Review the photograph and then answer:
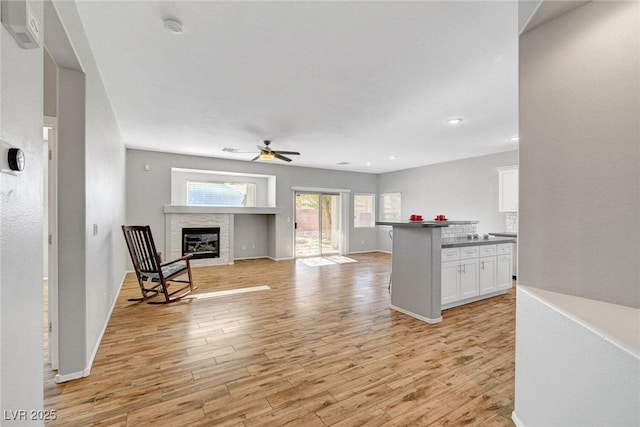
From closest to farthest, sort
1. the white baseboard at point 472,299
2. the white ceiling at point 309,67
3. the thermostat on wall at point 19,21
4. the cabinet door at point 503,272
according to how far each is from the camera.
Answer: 1. the thermostat on wall at point 19,21
2. the white ceiling at point 309,67
3. the white baseboard at point 472,299
4. the cabinet door at point 503,272

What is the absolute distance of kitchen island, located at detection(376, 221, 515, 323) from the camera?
3.30 metres

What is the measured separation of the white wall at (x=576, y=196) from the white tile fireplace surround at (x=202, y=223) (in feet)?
20.7

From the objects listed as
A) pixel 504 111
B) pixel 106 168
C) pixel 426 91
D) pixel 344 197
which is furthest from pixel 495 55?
pixel 344 197

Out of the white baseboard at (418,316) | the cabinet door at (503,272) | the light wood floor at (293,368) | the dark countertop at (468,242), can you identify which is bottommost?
the light wood floor at (293,368)

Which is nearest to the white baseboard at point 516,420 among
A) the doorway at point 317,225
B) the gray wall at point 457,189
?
the gray wall at point 457,189

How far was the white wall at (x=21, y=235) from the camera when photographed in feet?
3.01

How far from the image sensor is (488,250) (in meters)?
4.16

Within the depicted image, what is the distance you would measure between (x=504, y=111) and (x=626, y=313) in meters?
3.23

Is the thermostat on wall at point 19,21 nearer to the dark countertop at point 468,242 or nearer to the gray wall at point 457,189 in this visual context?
the dark countertop at point 468,242

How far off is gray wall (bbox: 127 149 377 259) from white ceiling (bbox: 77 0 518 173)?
1.42m

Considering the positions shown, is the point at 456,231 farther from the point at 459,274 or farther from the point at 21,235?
the point at 21,235

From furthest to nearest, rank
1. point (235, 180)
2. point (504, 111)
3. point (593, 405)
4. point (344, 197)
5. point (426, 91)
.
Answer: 1. point (344, 197)
2. point (235, 180)
3. point (504, 111)
4. point (426, 91)
5. point (593, 405)

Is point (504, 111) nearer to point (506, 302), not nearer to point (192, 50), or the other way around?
point (506, 302)

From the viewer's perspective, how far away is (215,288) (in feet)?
15.5
